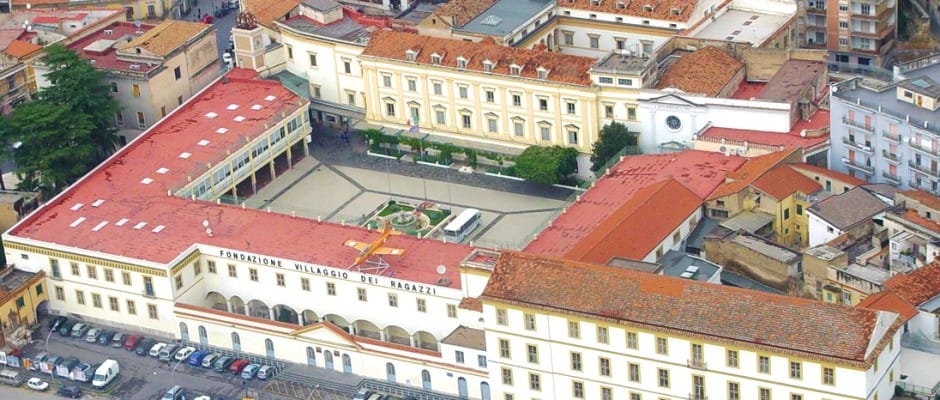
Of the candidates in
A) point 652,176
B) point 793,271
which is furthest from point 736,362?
point 652,176

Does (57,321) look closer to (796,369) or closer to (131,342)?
(131,342)

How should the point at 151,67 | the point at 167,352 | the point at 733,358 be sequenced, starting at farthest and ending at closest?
the point at 151,67, the point at 167,352, the point at 733,358

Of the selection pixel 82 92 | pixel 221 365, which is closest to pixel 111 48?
pixel 82 92

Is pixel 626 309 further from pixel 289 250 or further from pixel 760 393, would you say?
pixel 289 250

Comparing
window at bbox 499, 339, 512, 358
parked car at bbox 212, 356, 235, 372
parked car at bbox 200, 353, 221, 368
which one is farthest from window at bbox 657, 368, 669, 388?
parked car at bbox 200, 353, 221, 368

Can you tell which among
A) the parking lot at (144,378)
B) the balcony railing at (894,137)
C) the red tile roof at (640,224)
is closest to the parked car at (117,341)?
the parking lot at (144,378)

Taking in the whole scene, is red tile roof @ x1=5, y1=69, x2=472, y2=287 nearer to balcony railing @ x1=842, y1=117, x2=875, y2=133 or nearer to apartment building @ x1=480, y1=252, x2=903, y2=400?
apartment building @ x1=480, y1=252, x2=903, y2=400

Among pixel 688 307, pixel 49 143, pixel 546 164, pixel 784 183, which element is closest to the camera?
pixel 688 307
